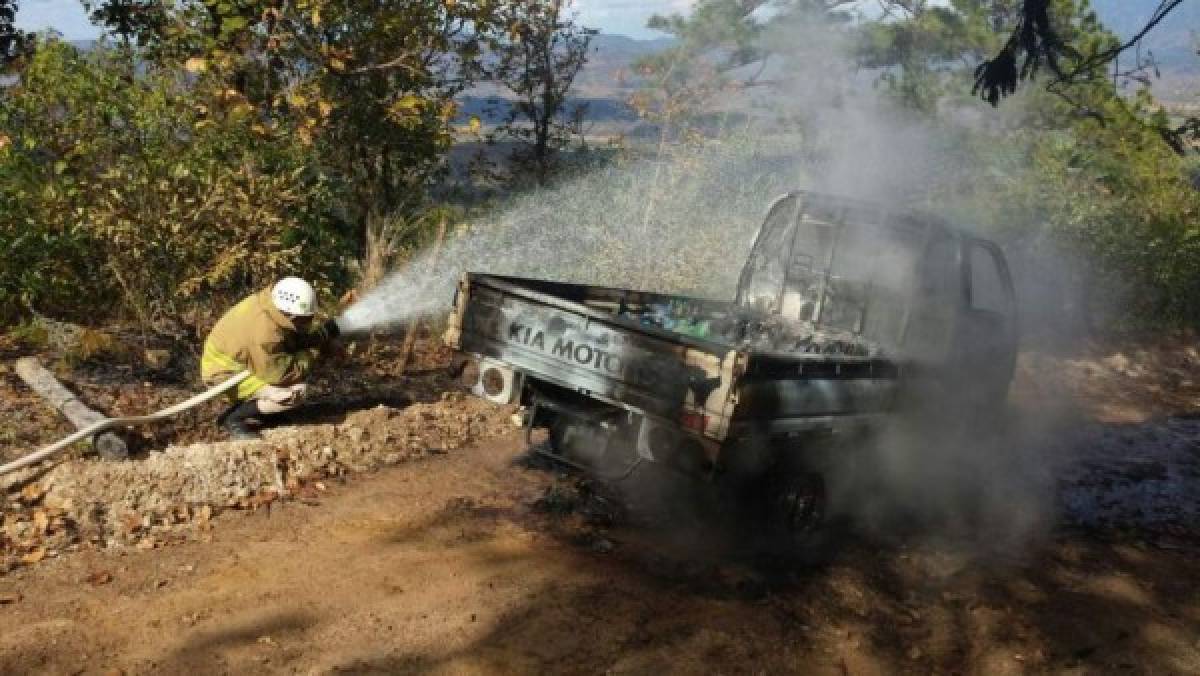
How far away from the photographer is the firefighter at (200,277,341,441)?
6.40 m

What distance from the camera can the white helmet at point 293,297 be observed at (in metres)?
6.33

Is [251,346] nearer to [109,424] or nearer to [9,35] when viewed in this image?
[109,424]

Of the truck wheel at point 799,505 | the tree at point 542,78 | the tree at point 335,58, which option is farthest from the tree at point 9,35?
the truck wheel at point 799,505

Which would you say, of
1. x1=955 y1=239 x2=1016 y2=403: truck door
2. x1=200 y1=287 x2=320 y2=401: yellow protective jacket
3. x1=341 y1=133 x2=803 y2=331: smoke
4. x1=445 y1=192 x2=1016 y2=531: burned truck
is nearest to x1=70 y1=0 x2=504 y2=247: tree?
x1=341 y1=133 x2=803 y2=331: smoke

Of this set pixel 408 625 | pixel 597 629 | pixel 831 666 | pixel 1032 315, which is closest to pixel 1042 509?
pixel 831 666

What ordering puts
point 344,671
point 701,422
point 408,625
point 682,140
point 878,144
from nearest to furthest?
point 344,671 → point 408,625 → point 701,422 → point 682,140 → point 878,144

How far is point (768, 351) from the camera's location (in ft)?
20.1

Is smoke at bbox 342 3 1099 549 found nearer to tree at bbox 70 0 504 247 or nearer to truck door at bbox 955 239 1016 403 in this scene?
truck door at bbox 955 239 1016 403

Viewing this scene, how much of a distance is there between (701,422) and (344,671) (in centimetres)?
213

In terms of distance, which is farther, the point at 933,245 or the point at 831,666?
the point at 933,245

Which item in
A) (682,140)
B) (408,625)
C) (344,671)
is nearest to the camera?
(344,671)

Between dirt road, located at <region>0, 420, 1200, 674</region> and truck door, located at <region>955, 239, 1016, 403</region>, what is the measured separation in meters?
1.70

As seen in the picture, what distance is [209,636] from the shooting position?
4.25 m

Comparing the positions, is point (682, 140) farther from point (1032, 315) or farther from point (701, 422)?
point (701, 422)
